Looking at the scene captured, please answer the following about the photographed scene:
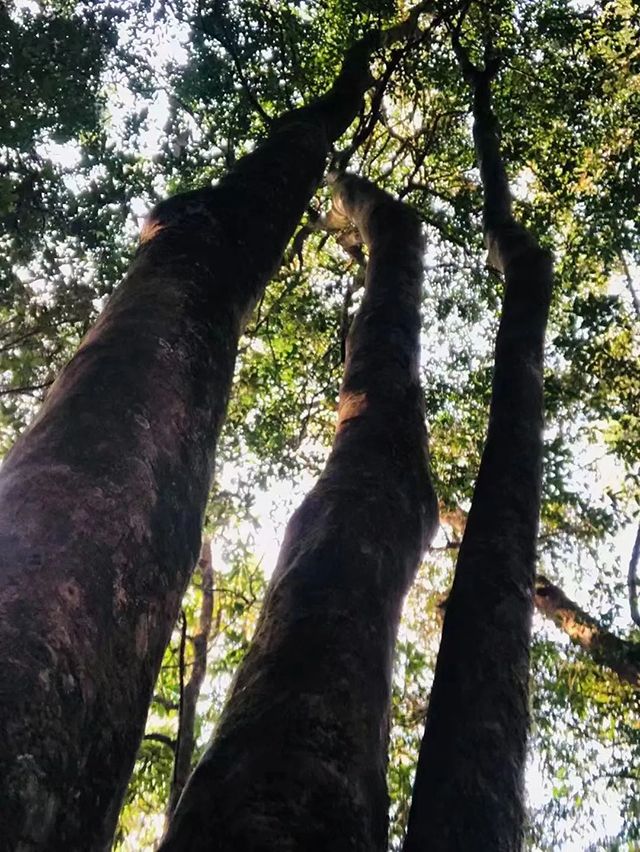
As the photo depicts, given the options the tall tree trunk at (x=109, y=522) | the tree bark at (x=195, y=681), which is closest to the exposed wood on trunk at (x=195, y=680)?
the tree bark at (x=195, y=681)

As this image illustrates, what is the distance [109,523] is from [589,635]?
7.99 metres

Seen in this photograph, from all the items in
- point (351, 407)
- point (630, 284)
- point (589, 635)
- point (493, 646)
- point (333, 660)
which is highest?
point (630, 284)

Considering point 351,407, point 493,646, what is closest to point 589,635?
point 351,407

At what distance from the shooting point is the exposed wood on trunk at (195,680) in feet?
23.6

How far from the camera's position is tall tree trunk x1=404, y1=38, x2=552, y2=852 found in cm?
241

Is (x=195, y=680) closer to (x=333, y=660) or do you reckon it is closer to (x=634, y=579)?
(x=634, y=579)

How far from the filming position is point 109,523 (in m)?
2.10

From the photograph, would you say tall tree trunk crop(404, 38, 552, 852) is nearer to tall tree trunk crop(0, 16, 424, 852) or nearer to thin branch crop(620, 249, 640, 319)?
tall tree trunk crop(0, 16, 424, 852)

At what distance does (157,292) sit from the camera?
10.00 ft

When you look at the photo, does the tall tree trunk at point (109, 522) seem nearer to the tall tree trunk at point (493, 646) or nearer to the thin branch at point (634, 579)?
the tall tree trunk at point (493, 646)

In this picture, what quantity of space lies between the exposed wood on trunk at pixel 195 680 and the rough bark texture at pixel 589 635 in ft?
13.3

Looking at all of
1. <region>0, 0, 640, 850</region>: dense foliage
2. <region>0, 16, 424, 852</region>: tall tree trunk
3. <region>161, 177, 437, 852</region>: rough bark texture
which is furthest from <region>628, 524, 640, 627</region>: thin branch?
<region>0, 16, 424, 852</region>: tall tree trunk

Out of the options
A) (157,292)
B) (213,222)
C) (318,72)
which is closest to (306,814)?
(157,292)

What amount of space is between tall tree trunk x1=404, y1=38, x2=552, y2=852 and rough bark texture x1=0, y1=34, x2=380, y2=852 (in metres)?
1.03
